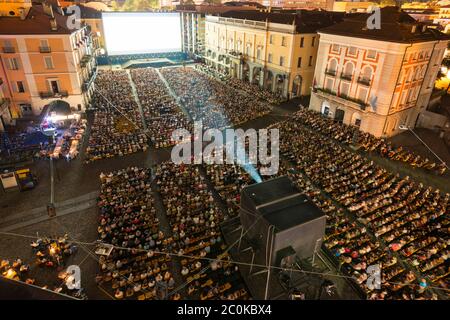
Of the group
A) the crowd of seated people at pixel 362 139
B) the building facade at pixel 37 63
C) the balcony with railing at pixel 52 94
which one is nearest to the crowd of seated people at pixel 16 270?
the balcony with railing at pixel 52 94

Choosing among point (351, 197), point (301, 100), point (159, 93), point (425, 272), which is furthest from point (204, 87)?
point (425, 272)

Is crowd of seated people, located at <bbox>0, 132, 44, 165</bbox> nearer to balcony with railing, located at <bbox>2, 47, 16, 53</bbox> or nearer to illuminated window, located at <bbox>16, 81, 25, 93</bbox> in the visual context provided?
illuminated window, located at <bbox>16, 81, 25, 93</bbox>

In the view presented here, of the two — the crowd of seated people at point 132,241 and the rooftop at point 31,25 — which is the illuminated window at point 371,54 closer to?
the crowd of seated people at point 132,241

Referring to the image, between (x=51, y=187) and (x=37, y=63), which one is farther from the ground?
(x=37, y=63)

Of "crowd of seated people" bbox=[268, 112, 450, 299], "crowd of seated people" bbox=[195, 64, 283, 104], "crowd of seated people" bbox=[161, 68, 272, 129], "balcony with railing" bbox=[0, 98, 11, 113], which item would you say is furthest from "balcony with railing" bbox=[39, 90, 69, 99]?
"crowd of seated people" bbox=[268, 112, 450, 299]

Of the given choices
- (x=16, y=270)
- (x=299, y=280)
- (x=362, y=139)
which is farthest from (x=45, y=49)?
(x=362, y=139)

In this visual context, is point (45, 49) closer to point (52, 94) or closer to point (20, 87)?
point (52, 94)
